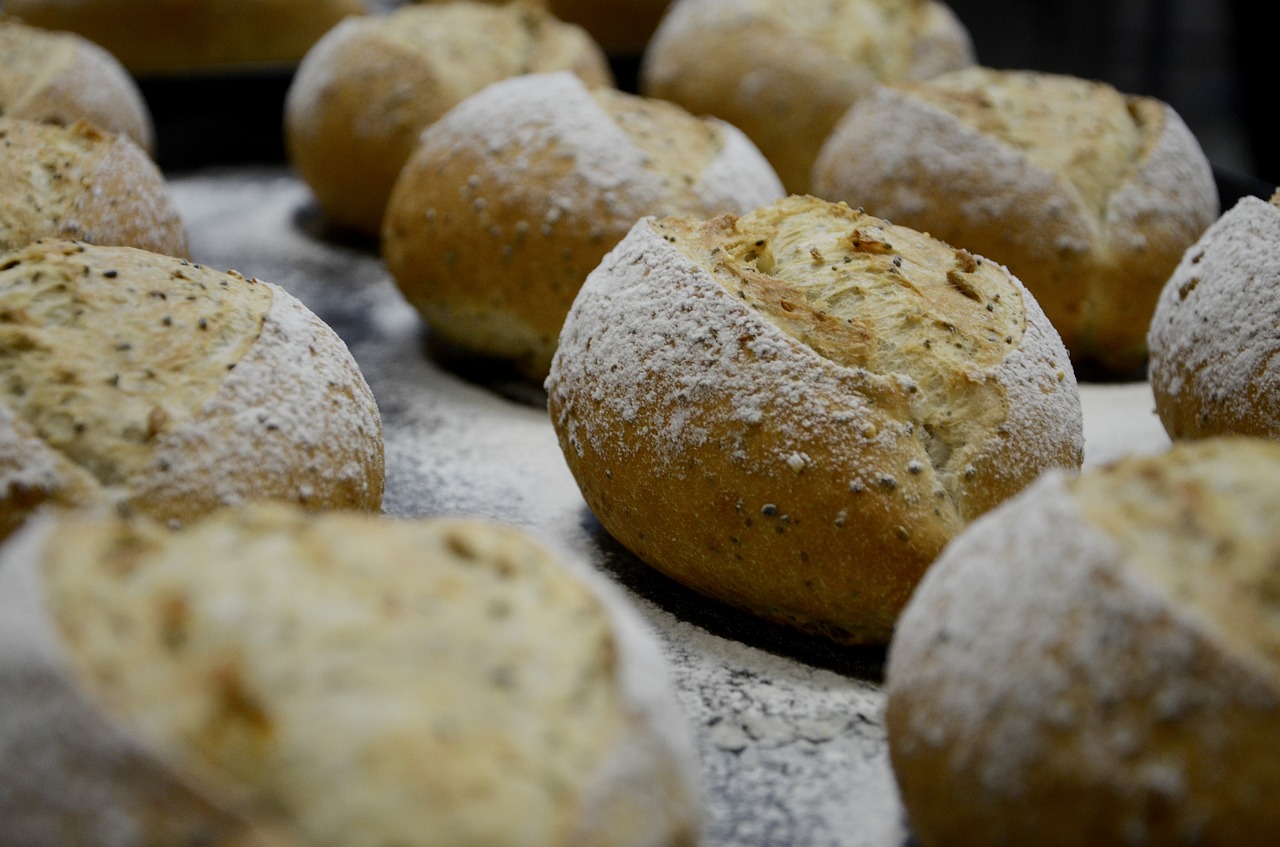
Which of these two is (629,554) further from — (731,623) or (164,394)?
(164,394)

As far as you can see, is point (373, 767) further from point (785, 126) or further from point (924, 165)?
point (785, 126)

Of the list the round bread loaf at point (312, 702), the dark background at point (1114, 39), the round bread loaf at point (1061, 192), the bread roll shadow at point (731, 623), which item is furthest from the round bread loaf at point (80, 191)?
the dark background at point (1114, 39)

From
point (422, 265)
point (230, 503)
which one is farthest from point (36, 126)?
point (230, 503)

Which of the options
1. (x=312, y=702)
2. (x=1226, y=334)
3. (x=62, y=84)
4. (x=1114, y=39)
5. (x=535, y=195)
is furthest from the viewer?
(x=1114, y=39)

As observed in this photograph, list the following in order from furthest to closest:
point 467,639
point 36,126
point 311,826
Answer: point 36,126 → point 467,639 → point 311,826

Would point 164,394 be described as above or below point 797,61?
below

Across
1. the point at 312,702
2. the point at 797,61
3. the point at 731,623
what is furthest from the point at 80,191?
the point at 797,61

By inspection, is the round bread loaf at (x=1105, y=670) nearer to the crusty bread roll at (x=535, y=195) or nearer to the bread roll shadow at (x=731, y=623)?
the bread roll shadow at (x=731, y=623)

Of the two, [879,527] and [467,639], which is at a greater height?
[467,639]
